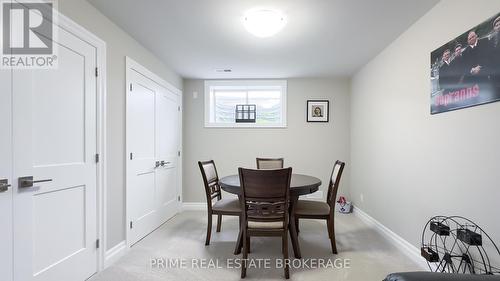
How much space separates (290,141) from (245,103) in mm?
1084

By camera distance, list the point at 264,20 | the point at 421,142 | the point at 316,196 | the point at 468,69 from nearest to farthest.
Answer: the point at 468,69 → the point at 264,20 → the point at 421,142 → the point at 316,196

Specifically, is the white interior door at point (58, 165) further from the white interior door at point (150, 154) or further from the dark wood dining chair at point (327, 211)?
the dark wood dining chair at point (327, 211)

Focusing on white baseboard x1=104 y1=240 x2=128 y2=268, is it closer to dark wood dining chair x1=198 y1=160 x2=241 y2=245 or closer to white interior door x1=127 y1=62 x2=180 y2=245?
white interior door x1=127 y1=62 x2=180 y2=245

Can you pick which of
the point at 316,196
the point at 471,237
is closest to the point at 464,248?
the point at 471,237

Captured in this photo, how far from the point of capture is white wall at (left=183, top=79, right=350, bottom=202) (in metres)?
4.78

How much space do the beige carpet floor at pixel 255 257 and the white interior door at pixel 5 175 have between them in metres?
0.86

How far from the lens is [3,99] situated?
1553 millimetres

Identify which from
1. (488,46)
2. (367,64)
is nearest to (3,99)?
(488,46)

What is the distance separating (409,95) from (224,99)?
3.07 metres

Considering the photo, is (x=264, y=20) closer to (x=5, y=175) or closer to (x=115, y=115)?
(x=115, y=115)

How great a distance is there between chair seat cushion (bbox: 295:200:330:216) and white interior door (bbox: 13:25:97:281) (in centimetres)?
201

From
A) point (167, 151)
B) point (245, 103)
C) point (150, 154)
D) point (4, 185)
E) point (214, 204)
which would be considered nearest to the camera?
point (4, 185)

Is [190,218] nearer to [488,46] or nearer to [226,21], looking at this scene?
[226,21]

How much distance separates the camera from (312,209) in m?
2.92
